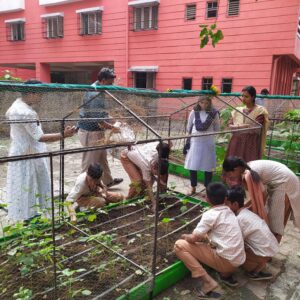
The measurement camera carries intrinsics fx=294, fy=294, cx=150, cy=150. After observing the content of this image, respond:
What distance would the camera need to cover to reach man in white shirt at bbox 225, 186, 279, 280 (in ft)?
8.78

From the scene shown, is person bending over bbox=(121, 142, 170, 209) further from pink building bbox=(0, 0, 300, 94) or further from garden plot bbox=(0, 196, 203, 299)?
pink building bbox=(0, 0, 300, 94)

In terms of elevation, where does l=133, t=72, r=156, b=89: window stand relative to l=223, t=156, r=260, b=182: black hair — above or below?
above

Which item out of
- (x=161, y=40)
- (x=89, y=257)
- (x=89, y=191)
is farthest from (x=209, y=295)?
(x=161, y=40)

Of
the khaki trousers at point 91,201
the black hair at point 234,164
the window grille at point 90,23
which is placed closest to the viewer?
the black hair at point 234,164

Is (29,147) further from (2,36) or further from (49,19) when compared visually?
(2,36)

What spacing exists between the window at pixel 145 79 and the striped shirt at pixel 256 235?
10.5 metres

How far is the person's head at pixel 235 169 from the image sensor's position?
290cm

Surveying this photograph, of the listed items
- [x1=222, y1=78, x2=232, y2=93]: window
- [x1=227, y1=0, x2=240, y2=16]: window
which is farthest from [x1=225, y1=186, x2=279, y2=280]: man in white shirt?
[x1=227, y1=0, x2=240, y2=16]: window

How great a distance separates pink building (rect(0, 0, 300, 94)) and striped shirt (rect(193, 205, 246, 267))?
7210 millimetres

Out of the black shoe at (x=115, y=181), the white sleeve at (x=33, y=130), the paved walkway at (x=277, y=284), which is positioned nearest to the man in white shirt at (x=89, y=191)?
the white sleeve at (x=33, y=130)

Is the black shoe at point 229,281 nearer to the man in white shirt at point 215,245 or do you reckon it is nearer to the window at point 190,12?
the man in white shirt at point 215,245

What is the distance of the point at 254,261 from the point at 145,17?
37.9 feet

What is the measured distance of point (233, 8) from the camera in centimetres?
1016

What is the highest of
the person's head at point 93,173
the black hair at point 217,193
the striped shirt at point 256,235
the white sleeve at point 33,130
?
the white sleeve at point 33,130
